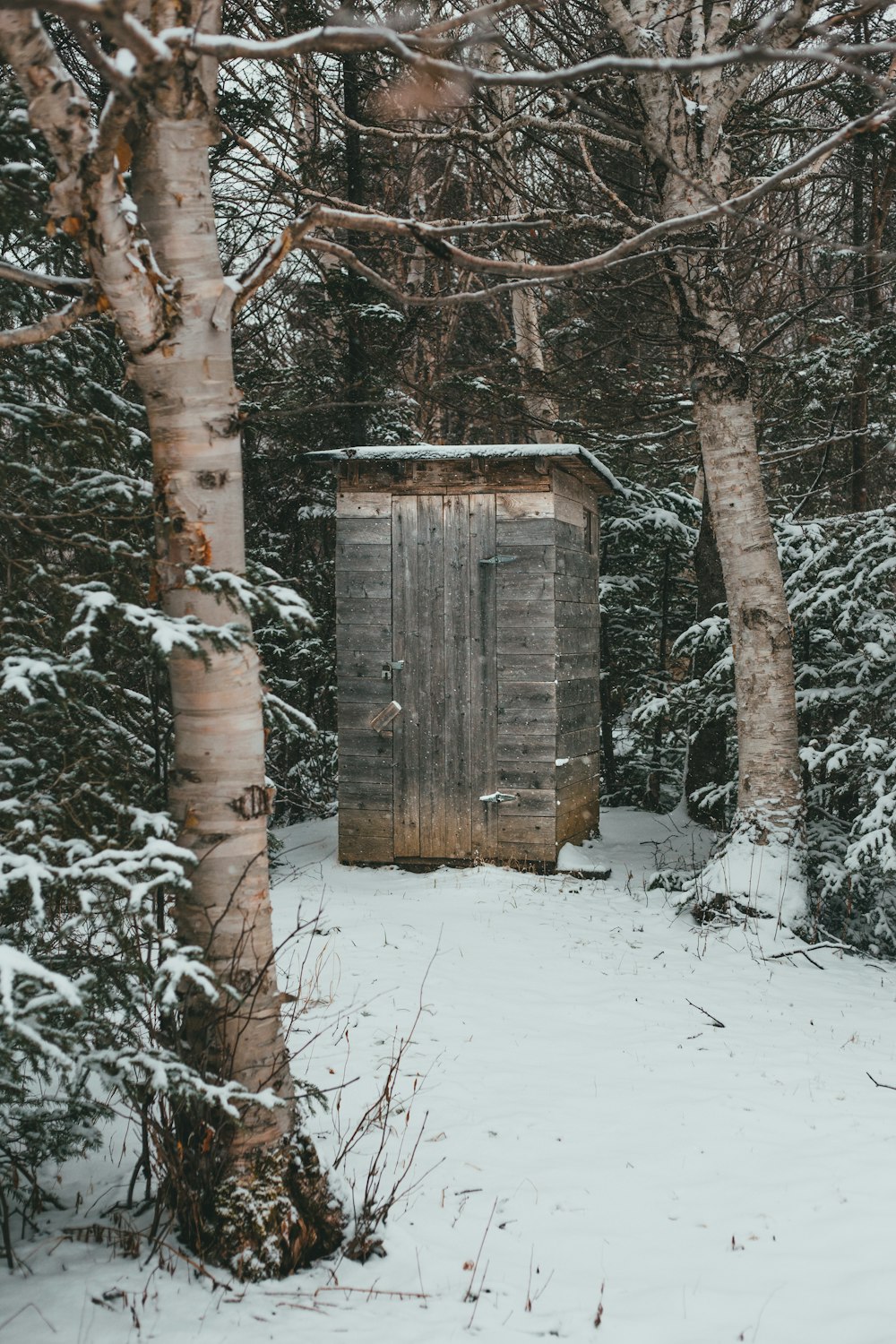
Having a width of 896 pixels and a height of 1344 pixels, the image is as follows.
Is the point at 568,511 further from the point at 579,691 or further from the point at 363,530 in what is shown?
the point at 363,530

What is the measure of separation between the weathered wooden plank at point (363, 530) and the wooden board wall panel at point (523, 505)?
2.95 feet

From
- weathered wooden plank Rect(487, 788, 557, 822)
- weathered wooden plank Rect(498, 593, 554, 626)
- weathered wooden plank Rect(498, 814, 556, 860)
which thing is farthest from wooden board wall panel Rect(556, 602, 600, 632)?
weathered wooden plank Rect(498, 814, 556, 860)

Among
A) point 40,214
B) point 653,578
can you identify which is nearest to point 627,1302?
point 40,214

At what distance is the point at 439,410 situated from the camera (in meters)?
13.7

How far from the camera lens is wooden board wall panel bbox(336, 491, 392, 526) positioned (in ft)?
26.9

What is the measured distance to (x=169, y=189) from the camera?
2793 mm

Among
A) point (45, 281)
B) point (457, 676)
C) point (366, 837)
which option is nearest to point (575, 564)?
point (457, 676)

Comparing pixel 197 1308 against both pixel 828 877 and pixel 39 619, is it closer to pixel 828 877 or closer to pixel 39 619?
pixel 39 619

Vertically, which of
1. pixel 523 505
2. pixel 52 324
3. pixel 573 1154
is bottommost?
pixel 573 1154

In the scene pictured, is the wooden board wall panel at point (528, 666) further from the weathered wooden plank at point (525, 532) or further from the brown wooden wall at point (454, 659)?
the weathered wooden plank at point (525, 532)

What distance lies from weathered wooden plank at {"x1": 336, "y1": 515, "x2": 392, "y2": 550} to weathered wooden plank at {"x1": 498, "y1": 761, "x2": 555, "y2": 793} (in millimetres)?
2060

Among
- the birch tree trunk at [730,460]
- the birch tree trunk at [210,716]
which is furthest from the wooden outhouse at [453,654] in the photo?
the birch tree trunk at [210,716]

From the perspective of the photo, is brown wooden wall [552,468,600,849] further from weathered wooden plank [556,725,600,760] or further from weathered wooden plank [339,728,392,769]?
weathered wooden plank [339,728,392,769]

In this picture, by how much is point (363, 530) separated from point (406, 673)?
1201 mm
